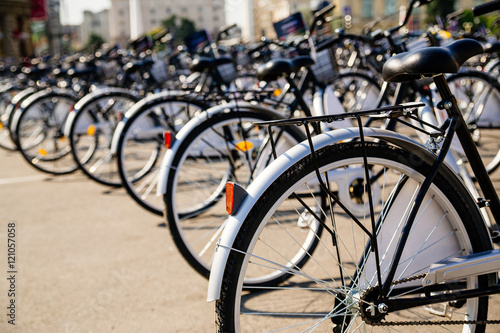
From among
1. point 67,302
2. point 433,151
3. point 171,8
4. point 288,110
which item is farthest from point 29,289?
point 171,8

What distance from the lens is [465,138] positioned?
1.61 meters

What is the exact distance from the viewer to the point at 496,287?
5.11 feet

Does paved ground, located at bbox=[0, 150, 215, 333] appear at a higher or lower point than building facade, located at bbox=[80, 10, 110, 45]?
lower

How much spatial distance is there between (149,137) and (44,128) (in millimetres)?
2244

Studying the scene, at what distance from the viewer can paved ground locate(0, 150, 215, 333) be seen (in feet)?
7.46

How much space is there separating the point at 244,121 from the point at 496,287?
1540 mm

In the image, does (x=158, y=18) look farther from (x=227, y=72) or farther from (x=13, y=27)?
(x=227, y=72)

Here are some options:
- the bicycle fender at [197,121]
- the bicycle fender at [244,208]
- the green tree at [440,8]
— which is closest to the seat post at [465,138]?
the bicycle fender at [244,208]

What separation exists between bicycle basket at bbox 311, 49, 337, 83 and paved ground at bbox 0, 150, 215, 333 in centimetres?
150

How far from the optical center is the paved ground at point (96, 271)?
2.27 metres

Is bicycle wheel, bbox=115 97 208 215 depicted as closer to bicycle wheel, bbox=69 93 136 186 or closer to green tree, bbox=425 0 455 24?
bicycle wheel, bbox=69 93 136 186

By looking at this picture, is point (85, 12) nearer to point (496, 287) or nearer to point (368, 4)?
point (368, 4)

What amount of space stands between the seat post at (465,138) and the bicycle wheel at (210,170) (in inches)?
38.8

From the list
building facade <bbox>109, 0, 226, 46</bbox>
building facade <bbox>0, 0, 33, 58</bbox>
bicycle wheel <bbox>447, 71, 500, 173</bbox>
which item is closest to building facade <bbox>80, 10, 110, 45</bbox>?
building facade <bbox>109, 0, 226, 46</bbox>
